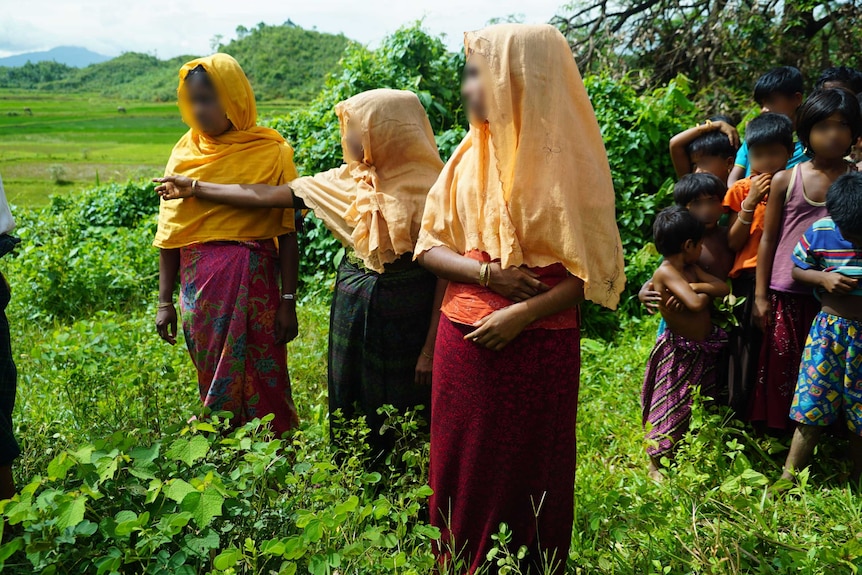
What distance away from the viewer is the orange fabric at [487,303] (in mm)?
1905

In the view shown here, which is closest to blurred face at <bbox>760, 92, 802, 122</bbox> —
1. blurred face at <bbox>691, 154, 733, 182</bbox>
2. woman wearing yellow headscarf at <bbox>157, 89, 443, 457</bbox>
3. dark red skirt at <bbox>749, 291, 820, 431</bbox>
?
blurred face at <bbox>691, 154, 733, 182</bbox>

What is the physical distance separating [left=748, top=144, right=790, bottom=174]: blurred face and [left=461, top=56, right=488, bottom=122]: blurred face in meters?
1.67

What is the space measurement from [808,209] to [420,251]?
175 cm

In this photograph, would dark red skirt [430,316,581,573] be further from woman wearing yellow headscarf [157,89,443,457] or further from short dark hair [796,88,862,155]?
short dark hair [796,88,862,155]

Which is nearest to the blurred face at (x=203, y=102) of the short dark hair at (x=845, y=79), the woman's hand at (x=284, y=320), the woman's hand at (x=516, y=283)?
the woman's hand at (x=284, y=320)

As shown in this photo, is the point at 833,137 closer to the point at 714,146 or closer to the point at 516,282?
the point at 714,146

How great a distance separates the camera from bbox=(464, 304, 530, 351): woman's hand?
1847mm

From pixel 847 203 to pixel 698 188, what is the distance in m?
0.63

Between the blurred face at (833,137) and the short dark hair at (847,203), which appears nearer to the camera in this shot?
the short dark hair at (847,203)

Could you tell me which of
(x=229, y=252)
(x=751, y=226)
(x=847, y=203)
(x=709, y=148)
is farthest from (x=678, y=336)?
(x=229, y=252)

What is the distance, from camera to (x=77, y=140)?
104ft

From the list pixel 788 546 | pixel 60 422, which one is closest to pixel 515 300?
pixel 788 546

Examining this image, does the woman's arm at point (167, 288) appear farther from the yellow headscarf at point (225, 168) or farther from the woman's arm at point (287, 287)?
the woman's arm at point (287, 287)

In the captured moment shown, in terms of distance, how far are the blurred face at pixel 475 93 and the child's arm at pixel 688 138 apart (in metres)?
1.84
